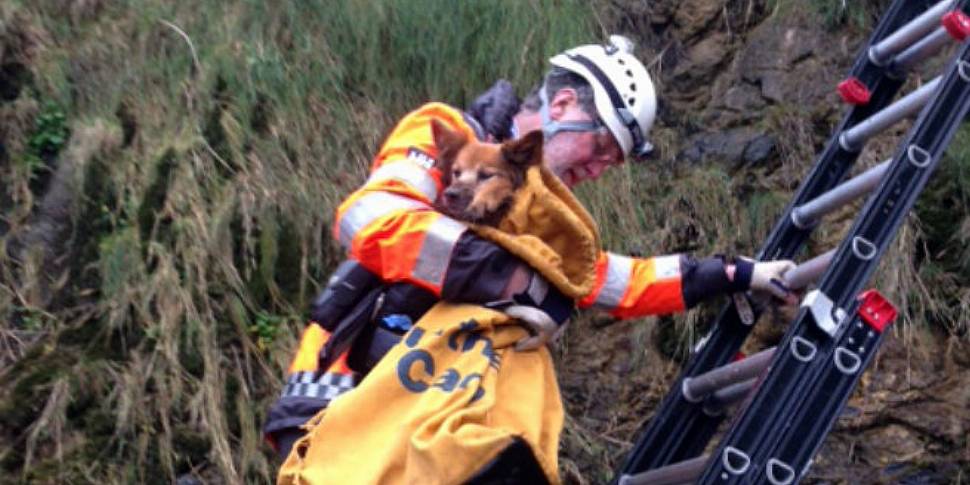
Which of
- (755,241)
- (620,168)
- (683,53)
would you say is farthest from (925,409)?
(683,53)

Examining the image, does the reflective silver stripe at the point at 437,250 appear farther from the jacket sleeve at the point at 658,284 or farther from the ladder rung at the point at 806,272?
the ladder rung at the point at 806,272

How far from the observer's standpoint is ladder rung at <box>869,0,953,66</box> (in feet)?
11.7

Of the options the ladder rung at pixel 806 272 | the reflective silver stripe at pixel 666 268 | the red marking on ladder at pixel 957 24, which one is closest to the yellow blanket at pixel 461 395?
the reflective silver stripe at pixel 666 268

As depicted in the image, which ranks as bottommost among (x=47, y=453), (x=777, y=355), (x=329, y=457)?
(x=47, y=453)

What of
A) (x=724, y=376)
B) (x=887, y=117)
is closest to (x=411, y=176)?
(x=724, y=376)

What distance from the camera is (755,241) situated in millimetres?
5148

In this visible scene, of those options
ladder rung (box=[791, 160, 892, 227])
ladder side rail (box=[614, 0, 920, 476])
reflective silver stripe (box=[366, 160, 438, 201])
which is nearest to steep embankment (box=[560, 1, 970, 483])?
ladder side rail (box=[614, 0, 920, 476])

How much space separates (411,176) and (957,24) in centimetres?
123

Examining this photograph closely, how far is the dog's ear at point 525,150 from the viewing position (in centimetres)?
316

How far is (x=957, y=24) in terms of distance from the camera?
3373 mm

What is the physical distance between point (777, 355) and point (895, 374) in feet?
5.95

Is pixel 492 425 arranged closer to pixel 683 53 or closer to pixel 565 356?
pixel 565 356

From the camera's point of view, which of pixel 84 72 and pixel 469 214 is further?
pixel 84 72

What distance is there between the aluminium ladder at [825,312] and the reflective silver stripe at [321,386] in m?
0.74
